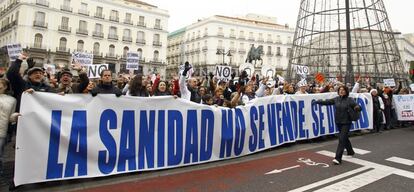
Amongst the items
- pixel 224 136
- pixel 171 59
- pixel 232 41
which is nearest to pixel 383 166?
pixel 224 136

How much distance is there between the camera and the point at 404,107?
1170cm

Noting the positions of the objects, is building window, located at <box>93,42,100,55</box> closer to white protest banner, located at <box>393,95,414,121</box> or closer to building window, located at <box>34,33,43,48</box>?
building window, located at <box>34,33,43,48</box>

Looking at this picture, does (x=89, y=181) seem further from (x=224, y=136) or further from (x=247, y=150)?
(x=247, y=150)

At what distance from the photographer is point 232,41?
73.5 m

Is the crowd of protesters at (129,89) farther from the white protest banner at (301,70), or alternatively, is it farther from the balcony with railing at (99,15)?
the balcony with railing at (99,15)

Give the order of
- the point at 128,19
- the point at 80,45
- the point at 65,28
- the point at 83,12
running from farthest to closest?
1. the point at 128,19
2. the point at 83,12
3. the point at 80,45
4. the point at 65,28

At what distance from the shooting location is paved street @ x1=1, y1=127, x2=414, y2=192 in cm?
476

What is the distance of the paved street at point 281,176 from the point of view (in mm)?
4758

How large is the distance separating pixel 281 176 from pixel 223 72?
596 cm

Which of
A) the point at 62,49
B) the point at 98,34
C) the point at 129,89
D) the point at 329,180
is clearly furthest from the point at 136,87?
the point at 98,34

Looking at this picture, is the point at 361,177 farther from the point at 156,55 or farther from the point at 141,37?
the point at 156,55

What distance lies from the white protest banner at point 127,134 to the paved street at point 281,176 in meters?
0.20

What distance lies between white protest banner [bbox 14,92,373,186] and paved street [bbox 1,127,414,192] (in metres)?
0.20

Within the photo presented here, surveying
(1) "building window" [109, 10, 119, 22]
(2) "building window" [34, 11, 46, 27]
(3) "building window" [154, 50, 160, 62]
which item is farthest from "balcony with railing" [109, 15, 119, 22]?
(2) "building window" [34, 11, 46, 27]
